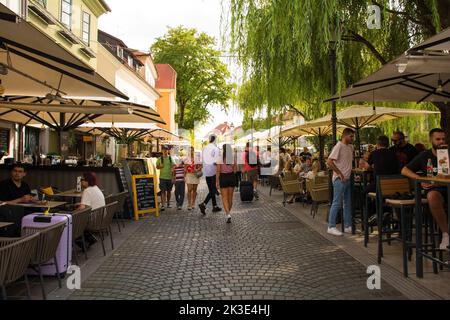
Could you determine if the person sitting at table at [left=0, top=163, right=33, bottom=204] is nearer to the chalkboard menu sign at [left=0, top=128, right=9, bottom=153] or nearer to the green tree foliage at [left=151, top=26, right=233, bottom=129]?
the chalkboard menu sign at [left=0, top=128, right=9, bottom=153]

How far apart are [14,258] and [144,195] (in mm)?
7609

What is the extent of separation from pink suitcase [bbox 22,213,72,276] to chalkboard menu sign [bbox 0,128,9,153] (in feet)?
38.4

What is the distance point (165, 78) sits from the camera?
2184 inches

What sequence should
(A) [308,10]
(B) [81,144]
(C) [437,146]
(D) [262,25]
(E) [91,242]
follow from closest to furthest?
1. (C) [437,146]
2. (A) [308,10]
3. (E) [91,242]
4. (D) [262,25]
5. (B) [81,144]

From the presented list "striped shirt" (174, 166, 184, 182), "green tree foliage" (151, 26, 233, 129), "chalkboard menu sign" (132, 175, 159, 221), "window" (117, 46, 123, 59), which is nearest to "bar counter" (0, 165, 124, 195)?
"chalkboard menu sign" (132, 175, 159, 221)

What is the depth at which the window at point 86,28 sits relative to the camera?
21.5m

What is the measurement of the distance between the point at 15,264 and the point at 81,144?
69.7 ft

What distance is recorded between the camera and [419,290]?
16.5ft

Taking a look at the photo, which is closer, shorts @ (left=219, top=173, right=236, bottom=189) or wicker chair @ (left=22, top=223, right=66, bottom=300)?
wicker chair @ (left=22, top=223, right=66, bottom=300)

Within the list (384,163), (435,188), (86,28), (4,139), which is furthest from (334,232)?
(86,28)

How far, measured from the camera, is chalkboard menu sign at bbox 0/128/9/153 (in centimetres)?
1617

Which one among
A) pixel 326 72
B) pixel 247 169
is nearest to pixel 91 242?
pixel 326 72

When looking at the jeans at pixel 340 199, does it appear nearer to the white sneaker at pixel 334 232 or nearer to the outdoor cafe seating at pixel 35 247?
the white sneaker at pixel 334 232
